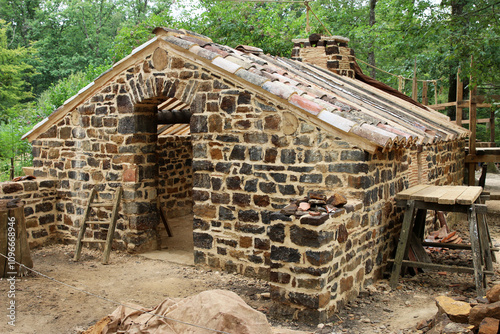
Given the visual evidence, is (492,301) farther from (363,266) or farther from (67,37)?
(67,37)

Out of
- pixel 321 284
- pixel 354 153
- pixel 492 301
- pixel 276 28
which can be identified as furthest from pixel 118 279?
pixel 276 28

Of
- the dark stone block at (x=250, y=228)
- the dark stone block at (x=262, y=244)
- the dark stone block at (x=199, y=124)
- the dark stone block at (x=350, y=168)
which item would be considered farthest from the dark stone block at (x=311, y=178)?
the dark stone block at (x=199, y=124)

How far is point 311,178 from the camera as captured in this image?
612 cm

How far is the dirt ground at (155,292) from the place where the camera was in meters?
5.18

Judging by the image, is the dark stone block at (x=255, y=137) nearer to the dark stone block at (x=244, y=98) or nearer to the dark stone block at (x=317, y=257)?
the dark stone block at (x=244, y=98)

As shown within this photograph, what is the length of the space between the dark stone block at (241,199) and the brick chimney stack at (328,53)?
17.6 feet

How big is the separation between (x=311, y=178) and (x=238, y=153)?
47.5 inches

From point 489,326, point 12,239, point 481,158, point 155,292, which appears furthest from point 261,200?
point 481,158

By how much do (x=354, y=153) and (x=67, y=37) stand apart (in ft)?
90.4

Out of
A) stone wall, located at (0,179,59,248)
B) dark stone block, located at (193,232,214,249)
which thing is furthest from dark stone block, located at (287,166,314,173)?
stone wall, located at (0,179,59,248)

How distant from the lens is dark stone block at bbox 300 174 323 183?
19.9ft

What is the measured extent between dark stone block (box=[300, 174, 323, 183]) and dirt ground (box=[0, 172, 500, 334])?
63.1 inches

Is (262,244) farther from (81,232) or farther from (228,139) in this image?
(81,232)

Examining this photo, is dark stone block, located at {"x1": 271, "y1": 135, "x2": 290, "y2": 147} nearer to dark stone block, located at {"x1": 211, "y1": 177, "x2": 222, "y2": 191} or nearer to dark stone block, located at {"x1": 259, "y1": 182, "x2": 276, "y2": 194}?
dark stone block, located at {"x1": 259, "y1": 182, "x2": 276, "y2": 194}
